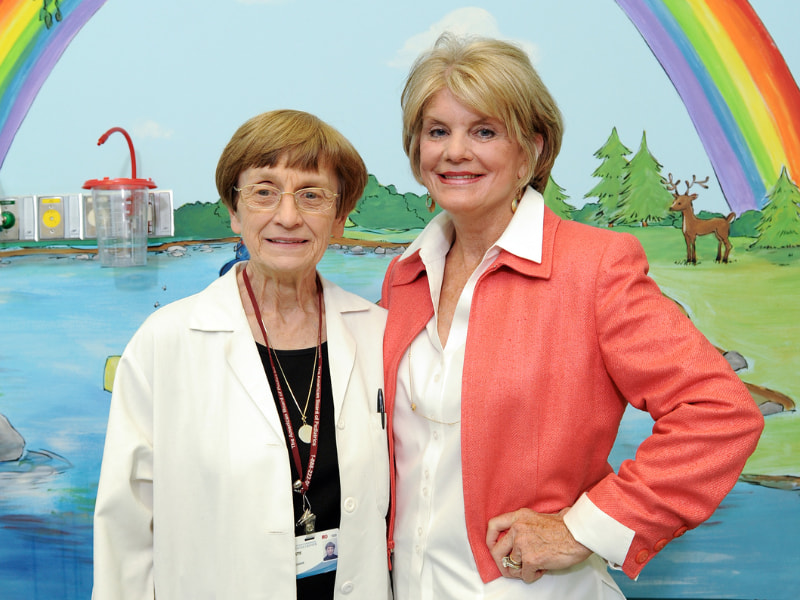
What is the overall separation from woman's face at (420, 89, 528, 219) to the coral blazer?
5.5 inches

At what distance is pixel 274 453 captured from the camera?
1460mm

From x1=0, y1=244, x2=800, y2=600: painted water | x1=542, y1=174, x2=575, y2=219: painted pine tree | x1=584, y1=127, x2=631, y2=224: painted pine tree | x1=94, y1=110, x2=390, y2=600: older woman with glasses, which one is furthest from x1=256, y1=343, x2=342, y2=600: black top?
x1=584, y1=127, x2=631, y2=224: painted pine tree

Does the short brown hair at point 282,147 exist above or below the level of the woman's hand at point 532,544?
above

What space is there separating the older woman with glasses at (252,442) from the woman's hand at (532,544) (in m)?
0.30

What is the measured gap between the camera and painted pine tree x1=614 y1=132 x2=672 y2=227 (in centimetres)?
247

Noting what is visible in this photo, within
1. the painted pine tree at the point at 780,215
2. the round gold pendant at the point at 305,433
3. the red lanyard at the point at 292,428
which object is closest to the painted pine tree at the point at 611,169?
the painted pine tree at the point at 780,215

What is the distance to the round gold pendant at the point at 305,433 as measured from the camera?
5.01 feet

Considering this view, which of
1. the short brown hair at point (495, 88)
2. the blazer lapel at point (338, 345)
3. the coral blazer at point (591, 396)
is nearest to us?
the coral blazer at point (591, 396)

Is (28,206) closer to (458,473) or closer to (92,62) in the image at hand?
(92,62)

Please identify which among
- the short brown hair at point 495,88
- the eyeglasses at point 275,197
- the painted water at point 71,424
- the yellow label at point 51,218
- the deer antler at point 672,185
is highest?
the short brown hair at point 495,88

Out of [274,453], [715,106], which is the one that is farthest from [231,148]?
[715,106]

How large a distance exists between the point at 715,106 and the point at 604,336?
5.19 feet

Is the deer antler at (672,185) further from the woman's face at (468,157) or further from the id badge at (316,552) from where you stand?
the id badge at (316,552)

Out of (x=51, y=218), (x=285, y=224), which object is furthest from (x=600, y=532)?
(x=51, y=218)
